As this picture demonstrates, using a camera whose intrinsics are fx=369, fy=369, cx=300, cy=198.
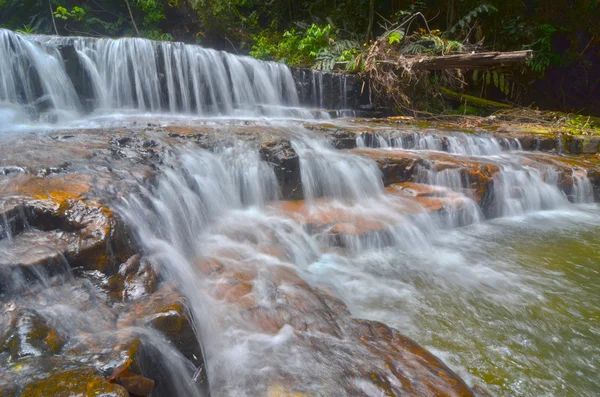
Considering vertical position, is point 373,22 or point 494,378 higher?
point 373,22

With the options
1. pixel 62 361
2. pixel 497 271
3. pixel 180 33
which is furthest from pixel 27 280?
pixel 180 33

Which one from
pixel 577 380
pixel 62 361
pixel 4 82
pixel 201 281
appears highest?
pixel 4 82

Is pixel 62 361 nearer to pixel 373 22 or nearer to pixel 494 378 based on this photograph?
pixel 494 378

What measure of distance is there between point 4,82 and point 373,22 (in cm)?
1130

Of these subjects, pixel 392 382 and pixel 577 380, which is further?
pixel 577 380

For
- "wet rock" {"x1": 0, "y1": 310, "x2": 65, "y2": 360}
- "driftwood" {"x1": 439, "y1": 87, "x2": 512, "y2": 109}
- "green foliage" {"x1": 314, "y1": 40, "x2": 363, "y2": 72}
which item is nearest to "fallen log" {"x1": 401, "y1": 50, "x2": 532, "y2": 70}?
"green foliage" {"x1": 314, "y1": 40, "x2": 363, "y2": 72}

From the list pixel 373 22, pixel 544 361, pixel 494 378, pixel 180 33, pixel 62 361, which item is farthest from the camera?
pixel 180 33

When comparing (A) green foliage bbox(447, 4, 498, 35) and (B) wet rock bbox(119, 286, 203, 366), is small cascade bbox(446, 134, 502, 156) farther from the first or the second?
(B) wet rock bbox(119, 286, 203, 366)

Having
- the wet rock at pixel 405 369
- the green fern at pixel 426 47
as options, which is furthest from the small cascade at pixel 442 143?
the wet rock at pixel 405 369

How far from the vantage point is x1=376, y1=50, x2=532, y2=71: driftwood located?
8641mm

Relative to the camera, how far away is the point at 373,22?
13.4 metres

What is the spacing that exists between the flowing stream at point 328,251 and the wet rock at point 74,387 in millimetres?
191

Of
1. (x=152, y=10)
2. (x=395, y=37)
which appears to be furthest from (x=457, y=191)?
(x=152, y=10)

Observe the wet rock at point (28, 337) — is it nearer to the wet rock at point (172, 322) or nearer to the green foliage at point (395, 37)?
the wet rock at point (172, 322)
